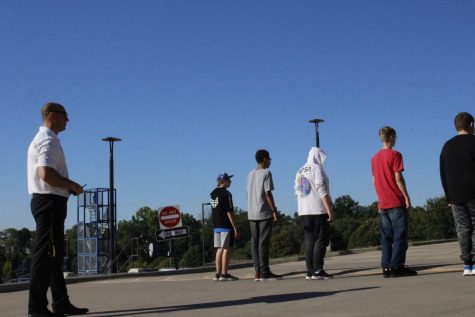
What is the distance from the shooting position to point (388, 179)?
25.2 ft

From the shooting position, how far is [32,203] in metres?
5.20

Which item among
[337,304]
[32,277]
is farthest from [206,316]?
[32,277]

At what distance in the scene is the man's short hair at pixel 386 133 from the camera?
785 centimetres

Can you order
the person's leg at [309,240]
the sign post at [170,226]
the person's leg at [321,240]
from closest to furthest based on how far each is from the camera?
the person's leg at [321,240]
the person's leg at [309,240]
the sign post at [170,226]

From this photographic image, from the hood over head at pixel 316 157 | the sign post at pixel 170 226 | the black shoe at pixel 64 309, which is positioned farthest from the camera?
the sign post at pixel 170 226

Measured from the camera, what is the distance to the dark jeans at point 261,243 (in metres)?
8.60

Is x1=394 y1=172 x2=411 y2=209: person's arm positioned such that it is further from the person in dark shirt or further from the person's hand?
the person's hand

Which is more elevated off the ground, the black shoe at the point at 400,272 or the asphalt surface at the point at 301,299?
the black shoe at the point at 400,272

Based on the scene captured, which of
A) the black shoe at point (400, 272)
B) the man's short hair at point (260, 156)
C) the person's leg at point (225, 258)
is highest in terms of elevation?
the man's short hair at point (260, 156)

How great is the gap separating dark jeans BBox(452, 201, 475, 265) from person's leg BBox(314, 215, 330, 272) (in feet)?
5.58

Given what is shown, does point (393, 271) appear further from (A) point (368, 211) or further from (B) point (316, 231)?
(A) point (368, 211)

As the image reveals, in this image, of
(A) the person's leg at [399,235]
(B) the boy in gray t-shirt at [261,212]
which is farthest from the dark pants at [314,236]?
(A) the person's leg at [399,235]

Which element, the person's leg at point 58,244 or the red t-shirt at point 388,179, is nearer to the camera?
the person's leg at point 58,244

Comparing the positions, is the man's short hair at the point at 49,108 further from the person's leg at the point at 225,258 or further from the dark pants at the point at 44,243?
the person's leg at the point at 225,258
